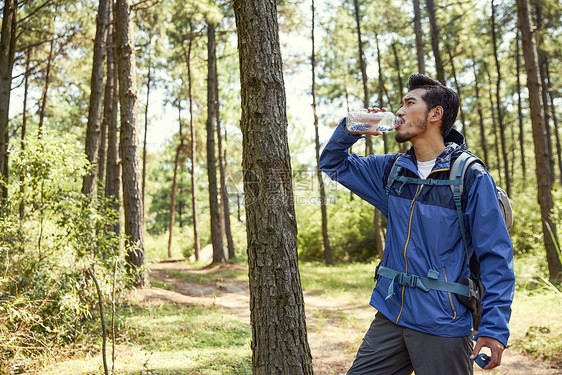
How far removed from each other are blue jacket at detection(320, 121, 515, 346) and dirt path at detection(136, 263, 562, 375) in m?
3.47

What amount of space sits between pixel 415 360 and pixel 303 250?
20.2 meters

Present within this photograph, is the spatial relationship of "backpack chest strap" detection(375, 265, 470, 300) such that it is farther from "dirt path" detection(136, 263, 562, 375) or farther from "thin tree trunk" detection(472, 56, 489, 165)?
"thin tree trunk" detection(472, 56, 489, 165)

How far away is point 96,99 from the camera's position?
10430 mm

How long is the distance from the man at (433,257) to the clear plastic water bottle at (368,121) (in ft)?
0.48

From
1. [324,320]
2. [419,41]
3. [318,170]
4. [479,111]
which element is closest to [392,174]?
[324,320]

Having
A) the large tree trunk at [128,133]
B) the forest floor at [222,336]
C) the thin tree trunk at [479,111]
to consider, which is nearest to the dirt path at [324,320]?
the forest floor at [222,336]

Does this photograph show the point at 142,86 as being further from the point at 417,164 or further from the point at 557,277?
the point at 417,164

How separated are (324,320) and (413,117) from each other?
262 inches

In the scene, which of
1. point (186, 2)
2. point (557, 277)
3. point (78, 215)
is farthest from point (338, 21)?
point (78, 215)

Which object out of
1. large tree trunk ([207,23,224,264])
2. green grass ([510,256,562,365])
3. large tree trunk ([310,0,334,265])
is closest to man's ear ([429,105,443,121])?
green grass ([510,256,562,365])

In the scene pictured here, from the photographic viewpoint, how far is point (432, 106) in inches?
105

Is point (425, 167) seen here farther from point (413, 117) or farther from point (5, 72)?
point (5, 72)

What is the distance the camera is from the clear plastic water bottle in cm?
283

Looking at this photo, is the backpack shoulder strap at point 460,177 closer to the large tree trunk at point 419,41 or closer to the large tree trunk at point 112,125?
the large tree trunk at point 419,41
